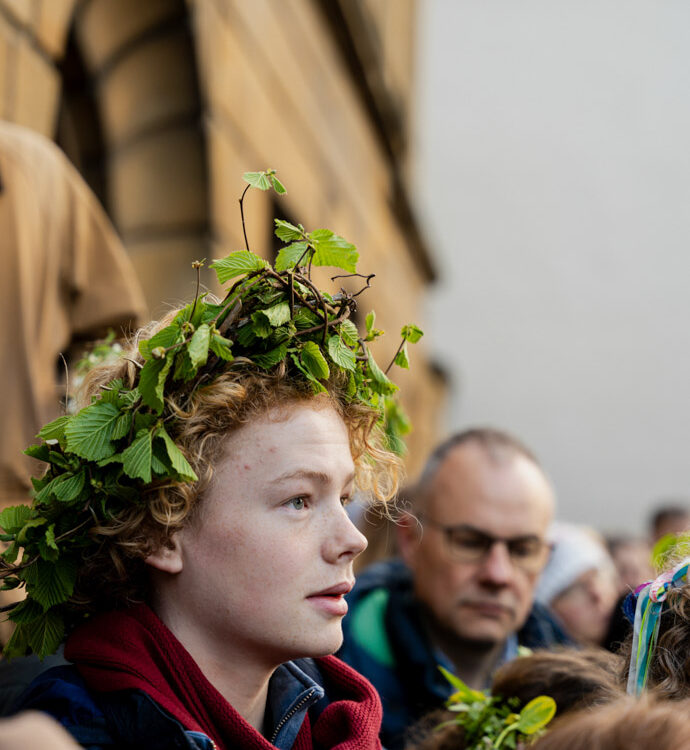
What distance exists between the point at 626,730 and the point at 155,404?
0.95m

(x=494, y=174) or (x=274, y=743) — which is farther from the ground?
(x=494, y=174)

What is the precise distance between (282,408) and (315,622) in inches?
14.9

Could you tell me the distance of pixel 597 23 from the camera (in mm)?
21188

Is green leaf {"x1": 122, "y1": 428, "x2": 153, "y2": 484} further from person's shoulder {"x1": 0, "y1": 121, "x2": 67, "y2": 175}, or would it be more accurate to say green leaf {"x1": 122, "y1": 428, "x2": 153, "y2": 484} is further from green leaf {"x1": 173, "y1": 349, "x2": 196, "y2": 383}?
person's shoulder {"x1": 0, "y1": 121, "x2": 67, "y2": 175}

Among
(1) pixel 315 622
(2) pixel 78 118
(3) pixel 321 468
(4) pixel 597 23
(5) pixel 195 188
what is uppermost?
(4) pixel 597 23

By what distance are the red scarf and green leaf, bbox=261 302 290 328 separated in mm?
551

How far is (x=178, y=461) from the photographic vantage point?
181cm

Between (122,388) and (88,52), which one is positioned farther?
(88,52)

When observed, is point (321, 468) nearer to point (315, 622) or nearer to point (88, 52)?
point (315, 622)

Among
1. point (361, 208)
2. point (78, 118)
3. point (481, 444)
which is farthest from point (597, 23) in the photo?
point (481, 444)

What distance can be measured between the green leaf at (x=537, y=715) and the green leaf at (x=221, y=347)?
0.97 metres

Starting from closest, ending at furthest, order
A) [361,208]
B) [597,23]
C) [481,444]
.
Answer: [481,444] < [361,208] < [597,23]

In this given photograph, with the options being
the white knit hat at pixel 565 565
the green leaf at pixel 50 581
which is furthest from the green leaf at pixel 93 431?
the white knit hat at pixel 565 565

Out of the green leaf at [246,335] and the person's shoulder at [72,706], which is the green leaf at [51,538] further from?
the green leaf at [246,335]
